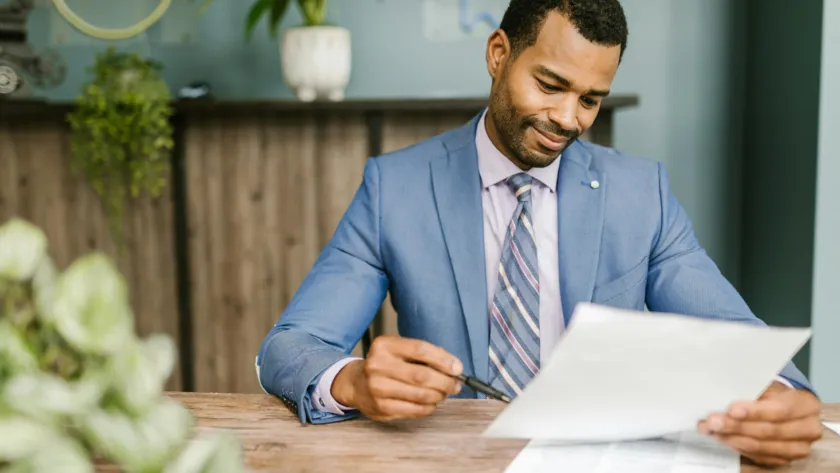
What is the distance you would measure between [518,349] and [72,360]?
1.00 metres

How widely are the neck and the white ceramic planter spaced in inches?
40.0

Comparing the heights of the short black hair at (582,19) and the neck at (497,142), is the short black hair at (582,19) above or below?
above

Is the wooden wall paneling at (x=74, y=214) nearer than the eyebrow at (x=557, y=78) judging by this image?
No

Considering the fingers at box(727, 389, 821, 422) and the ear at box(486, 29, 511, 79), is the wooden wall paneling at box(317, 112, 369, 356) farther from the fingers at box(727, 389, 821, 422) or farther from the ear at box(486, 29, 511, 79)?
the fingers at box(727, 389, 821, 422)

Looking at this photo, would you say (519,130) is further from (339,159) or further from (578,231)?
(339,159)

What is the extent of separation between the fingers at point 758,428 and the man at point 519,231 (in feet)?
1.38

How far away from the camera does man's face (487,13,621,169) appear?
130 cm

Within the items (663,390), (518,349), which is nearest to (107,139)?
(518,349)

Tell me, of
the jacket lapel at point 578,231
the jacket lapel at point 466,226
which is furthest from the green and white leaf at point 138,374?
the jacket lapel at point 578,231

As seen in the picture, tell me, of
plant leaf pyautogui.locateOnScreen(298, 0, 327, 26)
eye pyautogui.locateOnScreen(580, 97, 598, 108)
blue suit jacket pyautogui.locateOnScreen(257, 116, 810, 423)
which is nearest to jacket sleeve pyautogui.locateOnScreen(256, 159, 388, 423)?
blue suit jacket pyautogui.locateOnScreen(257, 116, 810, 423)

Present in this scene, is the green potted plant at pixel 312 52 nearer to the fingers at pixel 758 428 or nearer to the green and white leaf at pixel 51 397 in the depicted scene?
the fingers at pixel 758 428

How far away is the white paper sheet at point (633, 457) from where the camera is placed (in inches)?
31.6

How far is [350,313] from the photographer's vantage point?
128cm

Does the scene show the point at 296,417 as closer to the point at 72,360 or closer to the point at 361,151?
the point at 72,360
